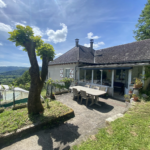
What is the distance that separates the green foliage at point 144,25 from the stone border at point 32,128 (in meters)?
21.3

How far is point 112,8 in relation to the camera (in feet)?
22.5

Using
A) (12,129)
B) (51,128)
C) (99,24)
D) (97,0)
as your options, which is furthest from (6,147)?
(99,24)

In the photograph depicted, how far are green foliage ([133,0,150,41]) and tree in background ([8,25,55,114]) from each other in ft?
67.6

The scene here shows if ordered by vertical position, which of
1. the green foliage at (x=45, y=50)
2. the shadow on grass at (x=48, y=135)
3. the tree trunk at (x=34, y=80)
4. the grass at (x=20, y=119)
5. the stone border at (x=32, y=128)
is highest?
the green foliage at (x=45, y=50)

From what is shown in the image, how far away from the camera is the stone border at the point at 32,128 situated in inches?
99.6

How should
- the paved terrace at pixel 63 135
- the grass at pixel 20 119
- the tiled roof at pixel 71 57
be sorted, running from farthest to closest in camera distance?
1. the tiled roof at pixel 71 57
2. the grass at pixel 20 119
3. the paved terrace at pixel 63 135

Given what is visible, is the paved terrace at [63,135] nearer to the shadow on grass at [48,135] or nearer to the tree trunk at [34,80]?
the shadow on grass at [48,135]

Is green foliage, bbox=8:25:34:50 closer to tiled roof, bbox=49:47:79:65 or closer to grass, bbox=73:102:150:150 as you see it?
grass, bbox=73:102:150:150

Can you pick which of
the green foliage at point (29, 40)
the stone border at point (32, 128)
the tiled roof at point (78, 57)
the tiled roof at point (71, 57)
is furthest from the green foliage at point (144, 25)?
the stone border at point (32, 128)

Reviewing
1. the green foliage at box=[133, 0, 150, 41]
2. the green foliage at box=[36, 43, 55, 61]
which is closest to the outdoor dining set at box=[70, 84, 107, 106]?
the green foliage at box=[36, 43, 55, 61]

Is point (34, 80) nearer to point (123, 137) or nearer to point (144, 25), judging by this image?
point (123, 137)

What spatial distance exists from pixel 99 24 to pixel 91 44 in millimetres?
5292

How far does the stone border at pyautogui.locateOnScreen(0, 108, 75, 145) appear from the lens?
2529 millimetres

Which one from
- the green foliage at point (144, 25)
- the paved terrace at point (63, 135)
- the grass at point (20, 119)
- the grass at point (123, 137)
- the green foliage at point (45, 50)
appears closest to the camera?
the grass at point (123, 137)
